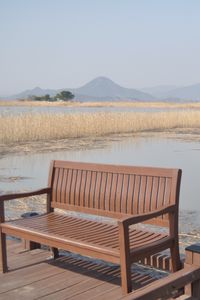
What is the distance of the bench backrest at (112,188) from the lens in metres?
3.57

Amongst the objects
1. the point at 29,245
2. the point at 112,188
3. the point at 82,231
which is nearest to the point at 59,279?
the point at 82,231

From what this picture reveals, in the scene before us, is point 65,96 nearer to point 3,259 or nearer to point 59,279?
point 3,259

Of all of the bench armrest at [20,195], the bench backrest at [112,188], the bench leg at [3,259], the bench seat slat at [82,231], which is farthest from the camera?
the bench armrest at [20,195]

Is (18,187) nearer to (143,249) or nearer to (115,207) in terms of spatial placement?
(115,207)

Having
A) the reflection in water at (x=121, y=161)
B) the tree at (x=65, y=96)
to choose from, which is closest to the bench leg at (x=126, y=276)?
the reflection in water at (x=121, y=161)

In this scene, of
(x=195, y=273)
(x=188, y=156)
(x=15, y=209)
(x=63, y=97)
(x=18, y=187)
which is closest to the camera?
(x=195, y=273)

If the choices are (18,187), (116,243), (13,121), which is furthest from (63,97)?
(116,243)

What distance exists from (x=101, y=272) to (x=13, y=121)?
1508 cm

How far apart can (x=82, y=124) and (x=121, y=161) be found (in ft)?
29.1

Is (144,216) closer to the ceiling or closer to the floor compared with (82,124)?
closer to the ceiling

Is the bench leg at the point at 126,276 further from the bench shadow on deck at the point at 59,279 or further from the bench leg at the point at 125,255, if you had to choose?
the bench shadow on deck at the point at 59,279

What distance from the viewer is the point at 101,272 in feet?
13.1

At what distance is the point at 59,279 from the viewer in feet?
12.4

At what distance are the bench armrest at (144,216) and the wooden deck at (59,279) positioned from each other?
25.6 inches
